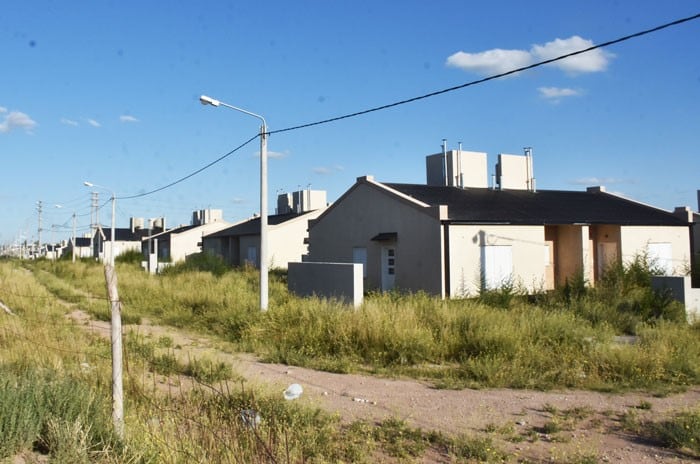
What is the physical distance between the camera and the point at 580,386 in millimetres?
8562

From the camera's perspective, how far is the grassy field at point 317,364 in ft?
16.4

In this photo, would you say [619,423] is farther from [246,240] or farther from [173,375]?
[246,240]

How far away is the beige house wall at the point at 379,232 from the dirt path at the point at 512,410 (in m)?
10.7

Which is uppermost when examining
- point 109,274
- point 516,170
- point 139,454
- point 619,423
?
point 516,170

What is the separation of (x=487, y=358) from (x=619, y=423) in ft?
9.77

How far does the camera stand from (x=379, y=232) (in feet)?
74.6

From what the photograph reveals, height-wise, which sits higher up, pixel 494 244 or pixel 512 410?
pixel 494 244

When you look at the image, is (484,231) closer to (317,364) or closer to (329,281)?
(329,281)

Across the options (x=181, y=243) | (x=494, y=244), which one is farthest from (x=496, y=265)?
(x=181, y=243)

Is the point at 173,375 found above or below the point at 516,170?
below

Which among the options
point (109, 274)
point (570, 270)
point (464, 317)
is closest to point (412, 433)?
point (109, 274)

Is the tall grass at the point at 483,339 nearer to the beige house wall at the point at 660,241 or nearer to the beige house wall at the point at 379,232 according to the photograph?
the beige house wall at the point at 379,232

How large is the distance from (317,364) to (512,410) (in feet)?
13.0

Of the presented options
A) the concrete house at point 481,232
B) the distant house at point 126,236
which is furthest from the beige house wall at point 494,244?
the distant house at point 126,236
